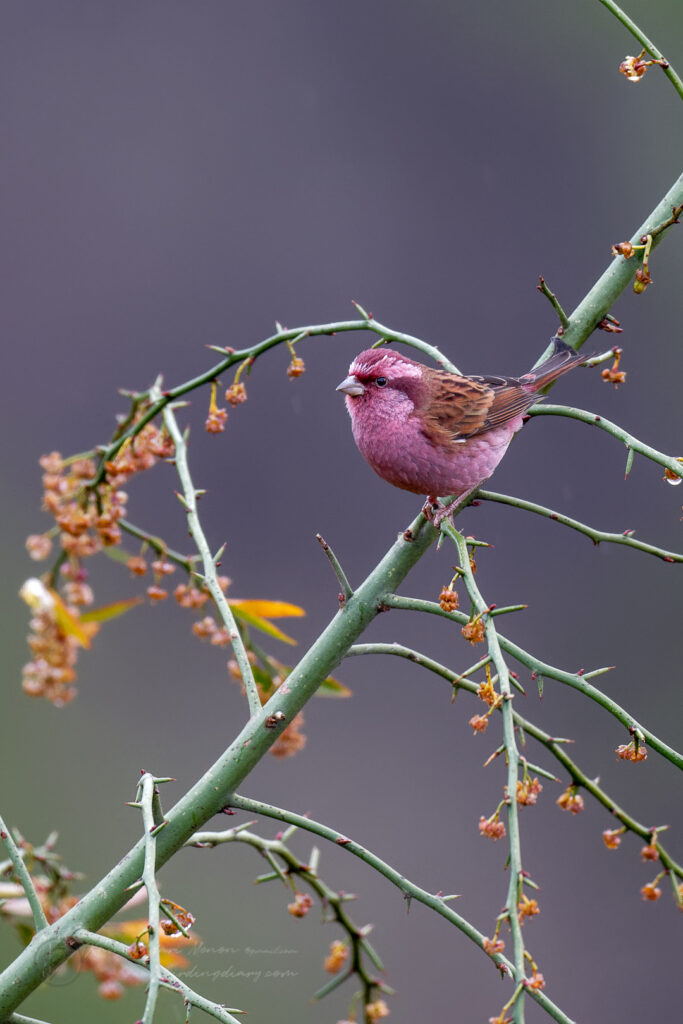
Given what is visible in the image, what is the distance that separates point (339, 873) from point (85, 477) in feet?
17.4

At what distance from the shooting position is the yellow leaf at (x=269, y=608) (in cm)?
251

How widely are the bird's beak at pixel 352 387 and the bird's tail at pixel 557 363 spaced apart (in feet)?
1.50

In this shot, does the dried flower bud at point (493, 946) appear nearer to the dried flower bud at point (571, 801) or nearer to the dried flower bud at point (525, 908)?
the dried flower bud at point (525, 908)

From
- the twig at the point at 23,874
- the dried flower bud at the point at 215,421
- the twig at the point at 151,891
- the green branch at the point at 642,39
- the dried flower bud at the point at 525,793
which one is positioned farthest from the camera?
the dried flower bud at the point at 215,421

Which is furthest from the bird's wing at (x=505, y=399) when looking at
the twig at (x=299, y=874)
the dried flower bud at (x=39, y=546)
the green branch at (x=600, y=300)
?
the twig at (x=299, y=874)

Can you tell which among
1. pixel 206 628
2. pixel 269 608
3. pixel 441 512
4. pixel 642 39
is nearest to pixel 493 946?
pixel 441 512

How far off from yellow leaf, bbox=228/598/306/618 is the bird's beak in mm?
714

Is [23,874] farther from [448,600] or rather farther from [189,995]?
[448,600]

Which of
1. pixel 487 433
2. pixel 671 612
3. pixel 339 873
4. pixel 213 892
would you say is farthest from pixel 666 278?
pixel 487 433

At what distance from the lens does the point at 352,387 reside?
3.02 meters

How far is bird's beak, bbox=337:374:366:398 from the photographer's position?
9.87 ft

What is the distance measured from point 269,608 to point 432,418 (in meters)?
0.80

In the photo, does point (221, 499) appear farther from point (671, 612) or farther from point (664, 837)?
point (664, 837)

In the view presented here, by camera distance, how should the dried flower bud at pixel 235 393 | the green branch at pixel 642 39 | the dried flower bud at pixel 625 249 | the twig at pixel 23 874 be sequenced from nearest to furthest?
the twig at pixel 23 874, the green branch at pixel 642 39, the dried flower bud at pixel 625 249, the dried flower bud at pixel 235 393
